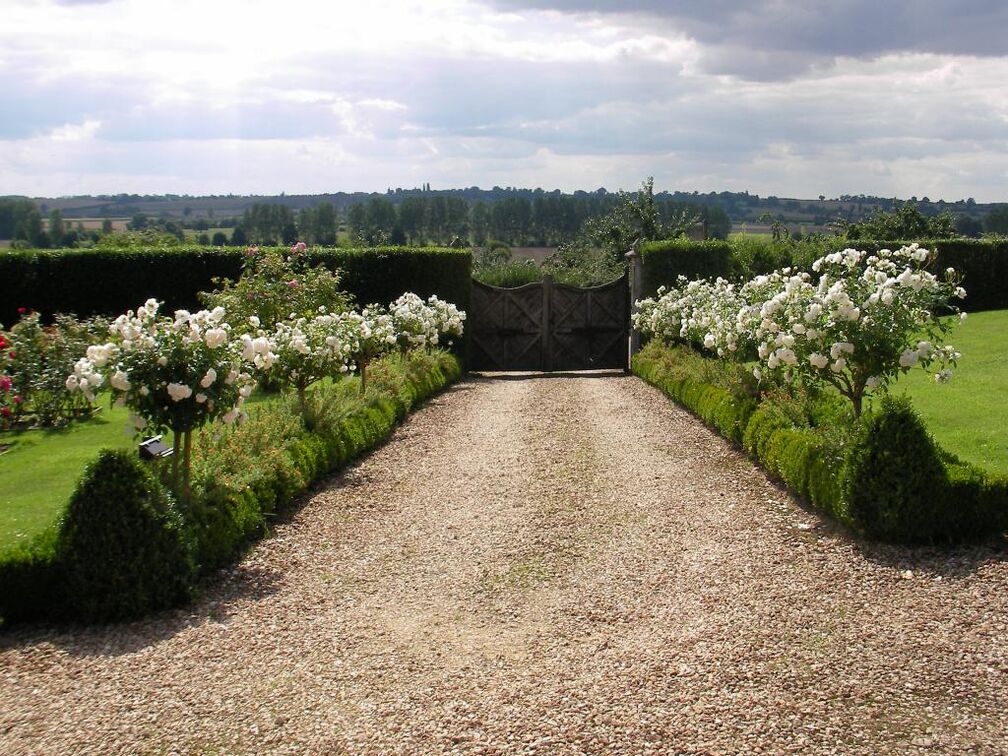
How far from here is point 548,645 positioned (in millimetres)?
5250

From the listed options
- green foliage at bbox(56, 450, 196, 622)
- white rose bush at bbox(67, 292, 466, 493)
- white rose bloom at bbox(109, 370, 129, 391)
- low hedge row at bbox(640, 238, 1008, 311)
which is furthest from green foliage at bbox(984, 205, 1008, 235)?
green foliage at bbox(56, 450, 196, 622)

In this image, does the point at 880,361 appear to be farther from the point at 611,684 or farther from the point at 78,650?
the point at 78,650

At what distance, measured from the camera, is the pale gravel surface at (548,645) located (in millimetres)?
4270

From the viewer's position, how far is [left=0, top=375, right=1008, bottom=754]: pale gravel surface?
4.27 metres

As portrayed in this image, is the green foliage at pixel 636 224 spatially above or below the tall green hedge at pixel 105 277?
above

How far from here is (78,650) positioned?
5340 millimetres

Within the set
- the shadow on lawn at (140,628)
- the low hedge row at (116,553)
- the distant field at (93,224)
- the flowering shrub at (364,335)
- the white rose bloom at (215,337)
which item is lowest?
the shadow on lawn at (140,628)

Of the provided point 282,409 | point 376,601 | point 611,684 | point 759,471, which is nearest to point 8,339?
point 282,409

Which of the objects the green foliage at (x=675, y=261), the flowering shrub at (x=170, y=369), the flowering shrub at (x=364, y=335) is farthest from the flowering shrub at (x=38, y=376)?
the green foliage at (x=675, y=261)

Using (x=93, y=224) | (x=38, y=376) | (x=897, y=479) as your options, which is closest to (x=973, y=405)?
(x=897, y=479)

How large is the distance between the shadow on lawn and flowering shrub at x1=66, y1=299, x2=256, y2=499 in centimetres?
89

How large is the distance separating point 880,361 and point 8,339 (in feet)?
35.2

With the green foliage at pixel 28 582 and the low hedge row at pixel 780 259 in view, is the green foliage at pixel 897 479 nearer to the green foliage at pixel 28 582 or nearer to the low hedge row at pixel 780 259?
the green foliage at pixel 28 582

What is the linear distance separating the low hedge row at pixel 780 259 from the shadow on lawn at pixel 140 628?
15.7 m
